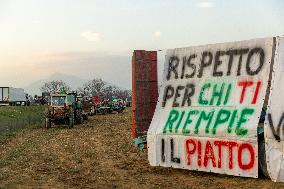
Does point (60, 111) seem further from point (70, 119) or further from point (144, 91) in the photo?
point (144, 91)

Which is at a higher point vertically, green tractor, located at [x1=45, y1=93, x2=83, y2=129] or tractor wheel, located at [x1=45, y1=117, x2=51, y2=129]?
green tractor, located at [x1=45, y1=93, x2=83, y2=129]

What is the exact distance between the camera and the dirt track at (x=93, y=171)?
36.8ft

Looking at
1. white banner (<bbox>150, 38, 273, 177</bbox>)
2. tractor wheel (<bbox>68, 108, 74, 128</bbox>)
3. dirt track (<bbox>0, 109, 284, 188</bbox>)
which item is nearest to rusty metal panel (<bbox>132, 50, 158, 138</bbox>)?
white banner (<bbox>150, 38, 273, 177</bbox>)

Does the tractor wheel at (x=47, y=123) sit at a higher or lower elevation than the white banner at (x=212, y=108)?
lower

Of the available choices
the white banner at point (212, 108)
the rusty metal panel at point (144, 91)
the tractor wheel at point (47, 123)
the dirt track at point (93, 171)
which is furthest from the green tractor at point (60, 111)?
the white banner at point (212, 108)

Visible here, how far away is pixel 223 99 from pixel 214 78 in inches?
27.1

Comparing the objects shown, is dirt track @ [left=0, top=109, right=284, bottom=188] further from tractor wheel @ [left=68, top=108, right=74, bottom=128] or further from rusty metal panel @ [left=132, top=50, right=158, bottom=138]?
tractor wheel @ [left=68, top=108, right=74, bottom=128]

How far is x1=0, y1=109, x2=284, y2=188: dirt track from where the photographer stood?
11211mm

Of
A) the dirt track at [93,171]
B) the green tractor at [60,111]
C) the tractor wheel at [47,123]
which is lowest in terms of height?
the dirt track at [93,171]

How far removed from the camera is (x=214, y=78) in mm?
12023

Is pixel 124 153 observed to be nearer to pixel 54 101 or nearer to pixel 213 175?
pixel 213 175

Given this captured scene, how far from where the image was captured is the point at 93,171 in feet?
43.7

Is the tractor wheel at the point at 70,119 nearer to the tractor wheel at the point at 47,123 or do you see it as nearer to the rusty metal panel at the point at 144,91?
the tractor wheel at the point at 47,123

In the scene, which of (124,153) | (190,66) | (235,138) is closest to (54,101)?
(124,153)
